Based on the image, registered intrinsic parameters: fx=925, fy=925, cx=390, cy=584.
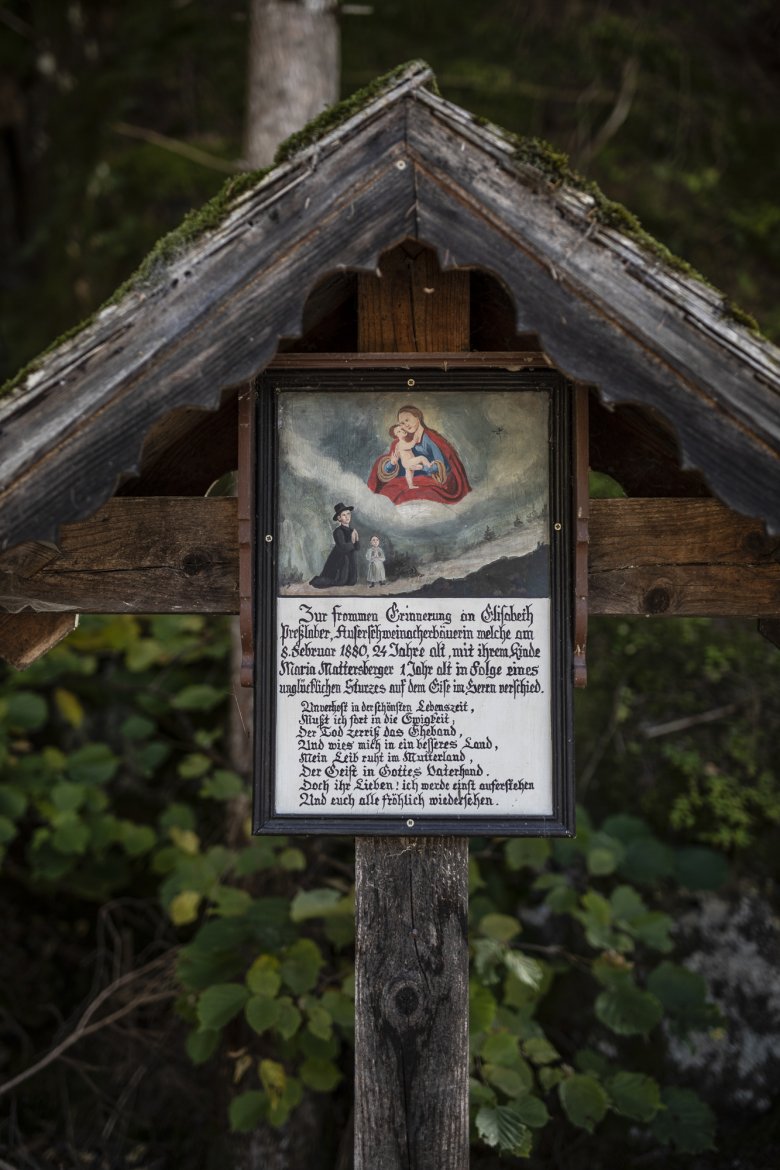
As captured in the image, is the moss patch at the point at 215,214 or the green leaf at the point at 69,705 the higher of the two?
the moss patch at the point at 215,214

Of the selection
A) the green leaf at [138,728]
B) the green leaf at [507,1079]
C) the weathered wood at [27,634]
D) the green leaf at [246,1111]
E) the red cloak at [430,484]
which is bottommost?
the green leaf at [246,1111]

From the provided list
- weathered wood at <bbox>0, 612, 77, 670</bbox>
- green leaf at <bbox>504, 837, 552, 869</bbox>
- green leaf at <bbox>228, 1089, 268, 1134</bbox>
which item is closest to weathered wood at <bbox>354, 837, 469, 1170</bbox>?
green leaf at <bbox>228, 1089, 268, 1134</bbox>

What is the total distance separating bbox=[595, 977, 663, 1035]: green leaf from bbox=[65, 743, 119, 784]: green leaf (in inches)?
89.9

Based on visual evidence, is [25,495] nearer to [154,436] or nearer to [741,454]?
[154,436]

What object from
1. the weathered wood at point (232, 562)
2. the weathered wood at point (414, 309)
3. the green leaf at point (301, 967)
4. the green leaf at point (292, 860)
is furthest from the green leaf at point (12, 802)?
the weathered wood at point (414, 309)

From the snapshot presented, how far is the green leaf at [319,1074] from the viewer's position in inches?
131

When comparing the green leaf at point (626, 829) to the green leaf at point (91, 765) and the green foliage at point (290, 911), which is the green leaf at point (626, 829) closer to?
the green foliage at point (290, 911)

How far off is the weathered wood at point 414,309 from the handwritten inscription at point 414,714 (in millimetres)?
653

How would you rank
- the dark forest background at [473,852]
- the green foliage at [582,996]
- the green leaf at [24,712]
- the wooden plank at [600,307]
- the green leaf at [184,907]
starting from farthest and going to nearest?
the green leaf at [24,712], the green leaf at [184,907], the dark forest background at [473,852], the green foliage at [582,996], the wooden plank at [600,307]

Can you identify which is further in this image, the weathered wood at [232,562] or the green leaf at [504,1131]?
the green leaf at [504,1131]

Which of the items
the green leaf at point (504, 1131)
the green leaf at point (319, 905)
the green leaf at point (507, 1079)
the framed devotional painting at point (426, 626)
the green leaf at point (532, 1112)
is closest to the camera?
the framed devotional painting at point (426, 626)

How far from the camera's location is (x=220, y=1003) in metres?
3.15

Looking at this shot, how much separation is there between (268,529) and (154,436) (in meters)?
0.35

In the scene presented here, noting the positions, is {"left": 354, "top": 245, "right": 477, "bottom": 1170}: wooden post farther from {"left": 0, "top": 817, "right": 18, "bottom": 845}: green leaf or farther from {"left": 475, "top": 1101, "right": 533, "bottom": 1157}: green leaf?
{"left": 0, "top": 817, "right": 18, "bottom": 845}: green leaf
